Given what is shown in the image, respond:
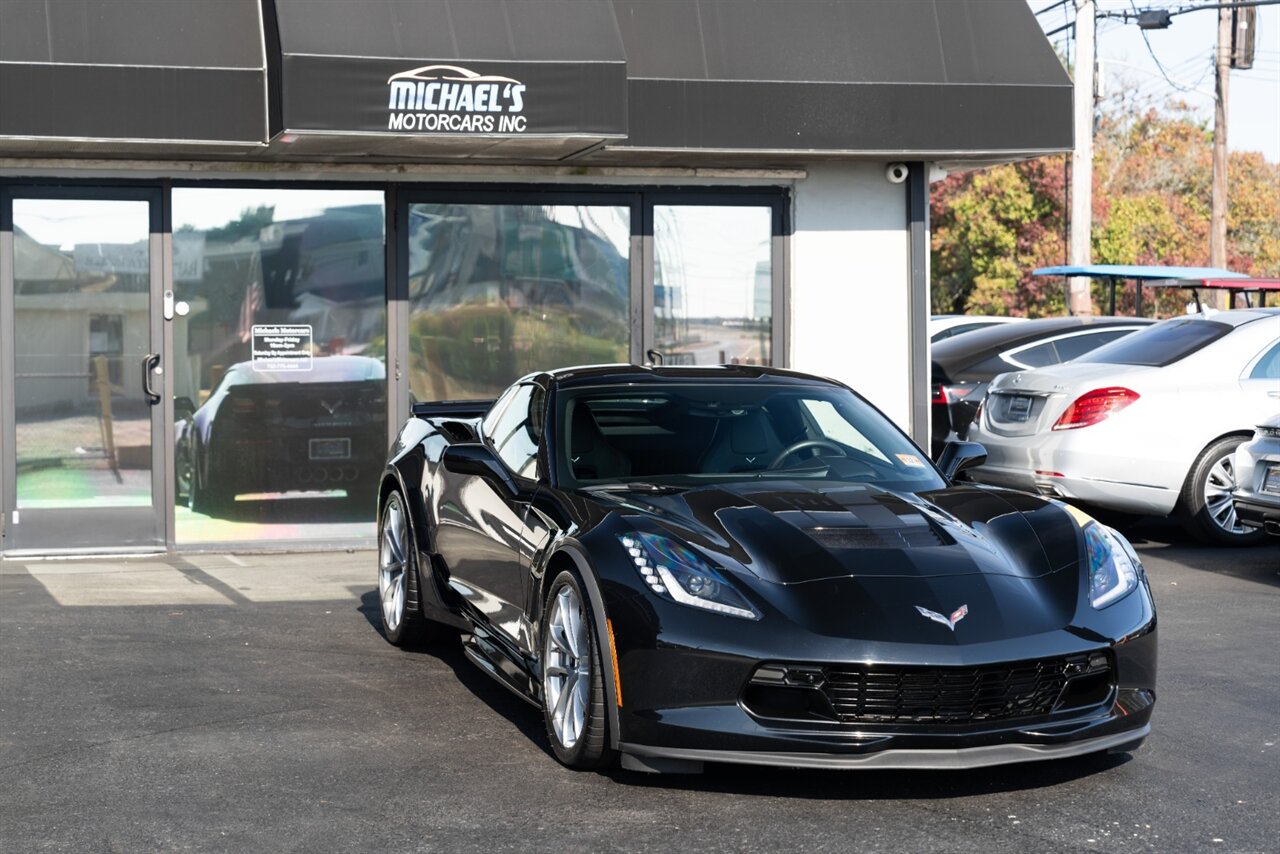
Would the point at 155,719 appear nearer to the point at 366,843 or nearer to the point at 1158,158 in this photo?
→ the point at 366,843

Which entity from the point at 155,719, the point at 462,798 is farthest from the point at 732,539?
the point at 155,719

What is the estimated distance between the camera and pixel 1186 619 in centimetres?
867

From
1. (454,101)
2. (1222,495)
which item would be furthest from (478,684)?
(1222,495)

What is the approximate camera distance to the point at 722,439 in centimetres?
673

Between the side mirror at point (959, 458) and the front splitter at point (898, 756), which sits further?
the side mirror at point (959, 458)

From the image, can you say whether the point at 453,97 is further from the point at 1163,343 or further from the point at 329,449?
the point at 1163,343

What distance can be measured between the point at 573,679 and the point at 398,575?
2.69 meters

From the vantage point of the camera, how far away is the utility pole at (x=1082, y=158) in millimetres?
25234

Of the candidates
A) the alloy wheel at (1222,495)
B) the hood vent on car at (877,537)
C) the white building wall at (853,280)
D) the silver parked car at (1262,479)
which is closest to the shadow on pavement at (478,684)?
the hood vent on car at (877,537)

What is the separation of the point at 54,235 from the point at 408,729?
6.18 m

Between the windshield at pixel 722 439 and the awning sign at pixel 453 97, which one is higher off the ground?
the awning sign at pixel 453 97

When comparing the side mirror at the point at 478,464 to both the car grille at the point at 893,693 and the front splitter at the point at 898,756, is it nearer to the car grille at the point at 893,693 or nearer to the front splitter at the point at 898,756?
the front splitter at the point at 898,756

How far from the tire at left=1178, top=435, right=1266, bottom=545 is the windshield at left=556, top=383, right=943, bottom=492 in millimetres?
4822

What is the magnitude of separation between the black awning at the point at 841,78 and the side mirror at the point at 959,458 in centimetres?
471
